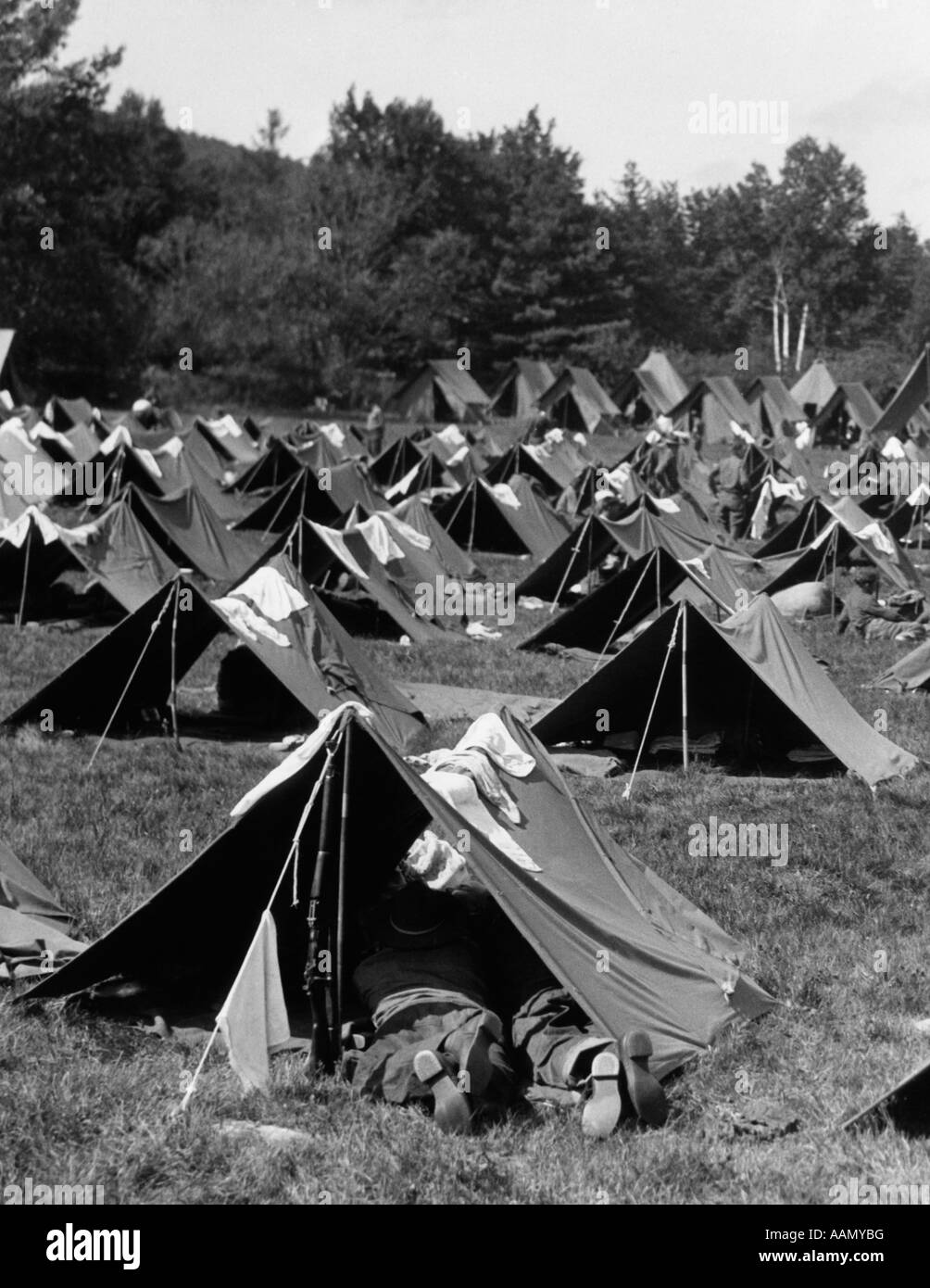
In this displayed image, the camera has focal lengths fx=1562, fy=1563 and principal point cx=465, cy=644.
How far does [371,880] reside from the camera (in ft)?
23.1

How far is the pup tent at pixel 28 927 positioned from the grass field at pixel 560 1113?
223 mm

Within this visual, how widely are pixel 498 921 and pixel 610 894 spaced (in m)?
0.73

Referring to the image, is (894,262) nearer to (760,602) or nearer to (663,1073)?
(760,602)

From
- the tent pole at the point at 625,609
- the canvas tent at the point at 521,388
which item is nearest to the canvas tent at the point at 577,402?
the canvas tent at the point at 521,388

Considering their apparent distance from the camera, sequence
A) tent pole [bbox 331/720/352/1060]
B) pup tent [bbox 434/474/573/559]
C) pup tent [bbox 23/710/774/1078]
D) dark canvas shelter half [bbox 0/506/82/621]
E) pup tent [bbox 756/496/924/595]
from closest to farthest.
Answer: tent pole [bbox 331/720/352/1060] → pup tent [bbox 23/710/774/1078] → dark canvas shelter half [bbox 0/506/82/621] → pup tent [bbox 756/496/924/595] → pup tent [bbox 434/474/573/559]

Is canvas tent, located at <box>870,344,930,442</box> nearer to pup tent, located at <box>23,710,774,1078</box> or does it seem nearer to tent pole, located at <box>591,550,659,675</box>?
tent pole, located at <box>591,550,659,675</box>

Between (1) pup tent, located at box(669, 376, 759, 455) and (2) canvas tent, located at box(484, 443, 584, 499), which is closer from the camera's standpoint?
(2) canvas tent, located at box(484, 443, 584, 499)

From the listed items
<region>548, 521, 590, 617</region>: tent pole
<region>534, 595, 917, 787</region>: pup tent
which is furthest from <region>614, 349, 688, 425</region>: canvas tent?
<region>534, 595, 917, 787</region>: pup tent

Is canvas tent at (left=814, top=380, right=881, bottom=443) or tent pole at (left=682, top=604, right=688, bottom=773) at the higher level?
canvas tent at (left=814, top=380, right=881, bottom=443)

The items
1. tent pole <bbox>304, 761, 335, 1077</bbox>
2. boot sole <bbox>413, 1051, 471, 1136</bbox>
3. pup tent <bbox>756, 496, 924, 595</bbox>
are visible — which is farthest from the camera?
pup tent <bbox>756, 496, 924, 595</bbox>

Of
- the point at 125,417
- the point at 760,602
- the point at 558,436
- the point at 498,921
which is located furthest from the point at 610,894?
the point at 125,417

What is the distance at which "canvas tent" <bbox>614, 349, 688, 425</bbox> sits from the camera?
151ft

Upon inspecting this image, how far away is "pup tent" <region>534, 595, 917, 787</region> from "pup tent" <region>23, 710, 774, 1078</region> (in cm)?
419

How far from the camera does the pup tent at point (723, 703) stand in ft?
37.0
